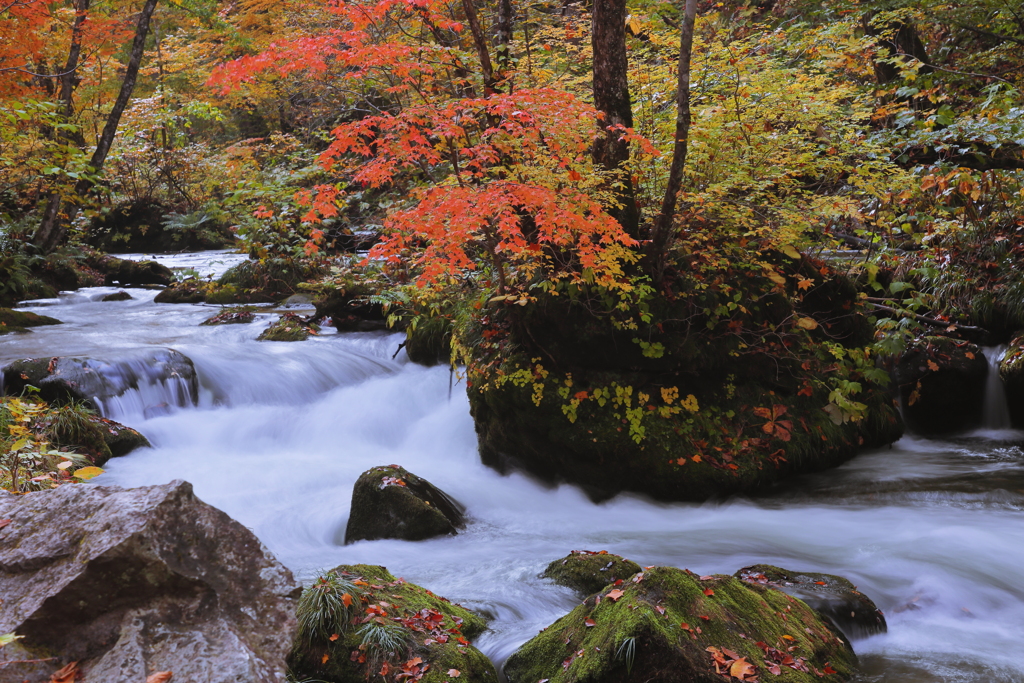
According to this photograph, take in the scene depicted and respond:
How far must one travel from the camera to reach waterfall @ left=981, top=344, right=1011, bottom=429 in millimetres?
7777

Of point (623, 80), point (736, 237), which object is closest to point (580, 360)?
point (736, 237)

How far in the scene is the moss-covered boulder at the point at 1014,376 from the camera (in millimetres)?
7406

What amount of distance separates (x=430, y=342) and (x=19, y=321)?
7.55 metres

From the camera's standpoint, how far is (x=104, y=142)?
12.4 m

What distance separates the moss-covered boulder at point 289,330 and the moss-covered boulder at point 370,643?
328 inches

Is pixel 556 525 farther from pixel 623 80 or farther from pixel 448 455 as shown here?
pixel 623 80

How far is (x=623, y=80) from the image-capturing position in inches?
247

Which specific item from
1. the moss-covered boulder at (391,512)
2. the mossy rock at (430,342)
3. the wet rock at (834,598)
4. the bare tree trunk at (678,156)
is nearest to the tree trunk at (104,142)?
the mossy rock at (430,342)

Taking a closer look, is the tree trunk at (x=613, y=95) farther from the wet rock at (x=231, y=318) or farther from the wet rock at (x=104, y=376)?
the wet rock at (x=231, y=318)

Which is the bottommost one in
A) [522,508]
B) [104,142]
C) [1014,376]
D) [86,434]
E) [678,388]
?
[522,508]

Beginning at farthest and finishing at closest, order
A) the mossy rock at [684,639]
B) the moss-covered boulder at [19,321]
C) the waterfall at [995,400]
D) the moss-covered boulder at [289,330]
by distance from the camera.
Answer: the moss-covered boulder at [289,330] → the moss-covered boulder at [19,321] → the waterfall at [995,400] → the mossy rock at [684,639]

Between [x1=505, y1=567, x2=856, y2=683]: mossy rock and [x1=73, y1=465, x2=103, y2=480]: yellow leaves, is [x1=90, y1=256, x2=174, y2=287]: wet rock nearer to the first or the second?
[x1=73, y1=465, x2=103, y2=480]: yellow leaves

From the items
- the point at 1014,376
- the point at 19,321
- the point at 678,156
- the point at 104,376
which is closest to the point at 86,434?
the point at 104,376

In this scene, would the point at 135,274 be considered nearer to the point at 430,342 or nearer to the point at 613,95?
the point at 430,342
